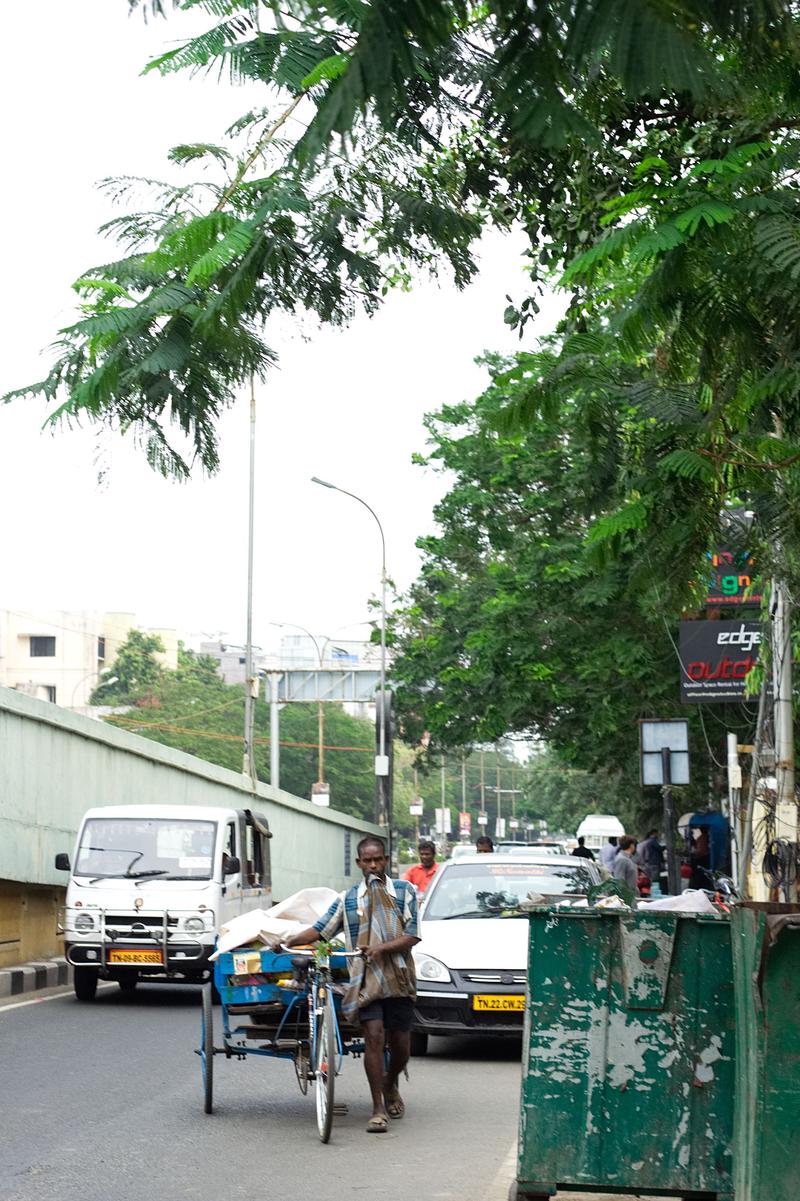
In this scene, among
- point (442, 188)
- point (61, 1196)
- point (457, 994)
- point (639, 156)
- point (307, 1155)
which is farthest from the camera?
point (457, 994)

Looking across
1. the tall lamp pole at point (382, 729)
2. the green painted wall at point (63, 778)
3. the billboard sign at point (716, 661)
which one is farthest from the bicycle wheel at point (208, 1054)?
the tall lamp pole at point (382, 729)

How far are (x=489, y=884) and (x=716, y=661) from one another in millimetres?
10219

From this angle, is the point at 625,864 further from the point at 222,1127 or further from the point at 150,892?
the point at 222,1127

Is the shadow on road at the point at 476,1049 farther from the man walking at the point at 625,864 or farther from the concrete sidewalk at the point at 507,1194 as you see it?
the man walking at the point at 625,864

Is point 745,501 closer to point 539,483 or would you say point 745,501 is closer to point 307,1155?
point 307,1155

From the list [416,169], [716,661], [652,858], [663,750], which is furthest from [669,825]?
[416,169]

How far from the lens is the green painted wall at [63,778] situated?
65.7 feet

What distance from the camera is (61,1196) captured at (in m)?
7.17

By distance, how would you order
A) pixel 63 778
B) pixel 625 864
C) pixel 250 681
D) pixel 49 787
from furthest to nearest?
pixel 250 681, pixel 63 778, pixel 49 787, pixel 625 864

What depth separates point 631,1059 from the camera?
6.43 m

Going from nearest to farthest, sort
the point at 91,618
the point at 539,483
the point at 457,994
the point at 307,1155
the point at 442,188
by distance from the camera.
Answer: the point at 442,188 < the point at 307,1155 < the point at 457,994 < the point at 539,483 < the point at 91,618

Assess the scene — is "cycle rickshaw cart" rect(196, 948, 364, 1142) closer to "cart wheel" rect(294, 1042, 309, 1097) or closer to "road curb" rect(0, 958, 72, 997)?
"cart wheel" rect(294, 1042, 309, 1097)

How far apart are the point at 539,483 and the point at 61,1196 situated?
2406cm

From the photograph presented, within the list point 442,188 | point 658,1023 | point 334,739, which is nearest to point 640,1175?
point 658,1023
